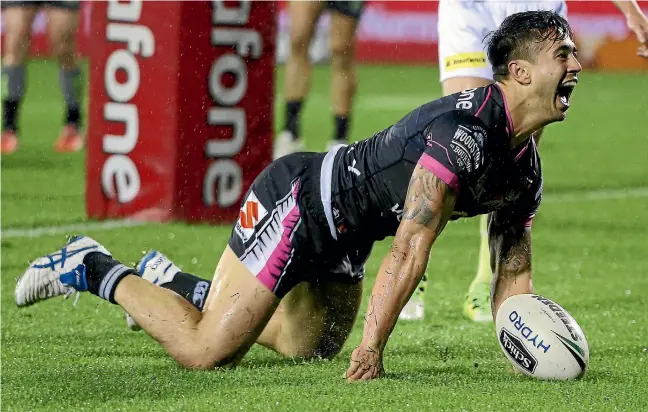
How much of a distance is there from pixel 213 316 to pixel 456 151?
1080 mm

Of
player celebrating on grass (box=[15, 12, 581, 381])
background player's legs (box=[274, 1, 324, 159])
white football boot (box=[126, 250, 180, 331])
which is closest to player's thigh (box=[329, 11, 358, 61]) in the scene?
background player's legs (box=[274, 1, 324, 159])

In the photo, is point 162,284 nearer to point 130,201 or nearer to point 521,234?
point 521,234

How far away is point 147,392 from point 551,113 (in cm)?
156

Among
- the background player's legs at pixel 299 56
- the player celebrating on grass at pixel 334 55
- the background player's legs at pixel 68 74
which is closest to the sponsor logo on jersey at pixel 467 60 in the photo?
the background player's legs at pixel 299 56

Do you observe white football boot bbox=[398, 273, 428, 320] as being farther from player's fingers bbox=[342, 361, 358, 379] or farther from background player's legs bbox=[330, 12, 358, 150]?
background player's legs bbox=[330, 12, 358, 150]

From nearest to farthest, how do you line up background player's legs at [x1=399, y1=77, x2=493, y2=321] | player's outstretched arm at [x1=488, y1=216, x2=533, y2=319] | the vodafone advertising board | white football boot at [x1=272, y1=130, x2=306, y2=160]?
player's outstretched arm at [x1=488, y1=216, x2=533, y2=319], background player's legs at [x1=399, y1=77, x2=493, y2=321], the vodafone advertising board, white football boot at [x1=272, y1=130, x2=306, y2=160]

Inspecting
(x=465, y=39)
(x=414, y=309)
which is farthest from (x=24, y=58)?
(x=414, y=309)

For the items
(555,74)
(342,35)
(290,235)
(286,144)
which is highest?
(555,74)

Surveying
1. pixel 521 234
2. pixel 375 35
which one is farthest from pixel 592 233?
pixel 375 35

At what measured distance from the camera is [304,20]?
9.37 meters

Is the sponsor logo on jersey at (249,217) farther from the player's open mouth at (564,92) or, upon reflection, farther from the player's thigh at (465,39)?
the player's thigh at (465,39)

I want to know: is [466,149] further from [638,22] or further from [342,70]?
[342,70]

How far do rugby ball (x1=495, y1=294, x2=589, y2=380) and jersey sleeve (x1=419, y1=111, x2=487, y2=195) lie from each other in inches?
23.2

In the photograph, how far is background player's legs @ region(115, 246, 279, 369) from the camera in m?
4.39
